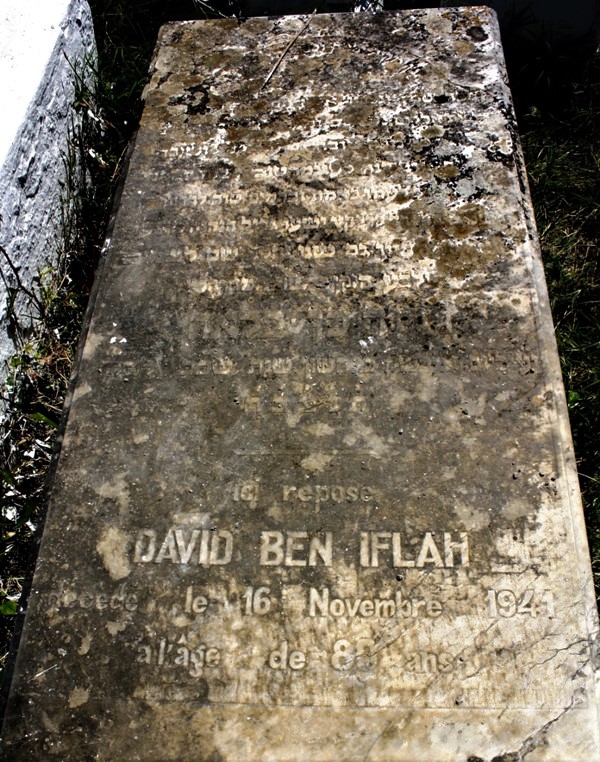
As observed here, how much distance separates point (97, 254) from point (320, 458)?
183cm

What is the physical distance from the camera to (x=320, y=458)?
2.06m

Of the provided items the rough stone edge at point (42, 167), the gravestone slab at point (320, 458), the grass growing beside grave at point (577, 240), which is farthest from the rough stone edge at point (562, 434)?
the rough stone edge at point (42, 167)

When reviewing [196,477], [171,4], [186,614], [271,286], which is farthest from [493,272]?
[171,4]

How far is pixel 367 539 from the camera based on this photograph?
76.2 inches

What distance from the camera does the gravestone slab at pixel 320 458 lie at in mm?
1771

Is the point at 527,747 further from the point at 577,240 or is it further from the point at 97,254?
the point at 97,254

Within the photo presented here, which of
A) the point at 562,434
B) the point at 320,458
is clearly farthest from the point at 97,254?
the point at 562,434

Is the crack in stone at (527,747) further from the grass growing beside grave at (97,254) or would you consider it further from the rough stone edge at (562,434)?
the grass growing beside grave at (97,254)

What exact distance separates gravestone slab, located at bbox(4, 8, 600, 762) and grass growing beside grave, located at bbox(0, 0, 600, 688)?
40 cm

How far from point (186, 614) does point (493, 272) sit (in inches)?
56.0

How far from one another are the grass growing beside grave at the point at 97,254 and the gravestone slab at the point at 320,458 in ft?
1.31

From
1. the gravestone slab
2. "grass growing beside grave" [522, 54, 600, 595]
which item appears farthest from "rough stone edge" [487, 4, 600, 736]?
"grass growing beside grave" [522, 54, 600, 595]

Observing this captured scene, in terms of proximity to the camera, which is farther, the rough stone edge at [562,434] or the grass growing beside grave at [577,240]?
the grass growing beside grave at [577,240]

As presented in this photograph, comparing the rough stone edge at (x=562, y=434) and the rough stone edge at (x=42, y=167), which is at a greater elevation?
the rough stone edge at (x=42, y=167)
